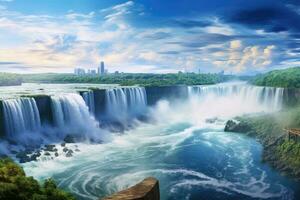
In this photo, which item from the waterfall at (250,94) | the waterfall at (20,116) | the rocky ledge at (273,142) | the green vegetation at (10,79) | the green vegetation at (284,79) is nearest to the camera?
the rocky ledge at (273,142)

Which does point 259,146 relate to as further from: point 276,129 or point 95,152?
point 95,152

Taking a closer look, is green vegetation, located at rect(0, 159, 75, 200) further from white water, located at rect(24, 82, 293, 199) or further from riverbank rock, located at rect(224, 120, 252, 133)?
riverbank rock, located at rect(224, 120, 252, 133)

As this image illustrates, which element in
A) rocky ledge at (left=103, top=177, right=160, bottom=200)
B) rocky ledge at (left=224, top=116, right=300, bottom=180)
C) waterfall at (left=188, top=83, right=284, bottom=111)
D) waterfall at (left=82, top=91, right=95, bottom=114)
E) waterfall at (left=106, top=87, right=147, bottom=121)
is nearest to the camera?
rocky ledge at (left=103, top=177, right=160, bottom=200)

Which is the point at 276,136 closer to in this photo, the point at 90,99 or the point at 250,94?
the point at 90,99

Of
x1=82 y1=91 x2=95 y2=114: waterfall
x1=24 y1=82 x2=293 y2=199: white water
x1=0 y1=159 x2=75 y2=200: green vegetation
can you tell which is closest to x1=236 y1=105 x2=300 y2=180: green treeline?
x1=24 y1=82 x2=293 y2=199: white water

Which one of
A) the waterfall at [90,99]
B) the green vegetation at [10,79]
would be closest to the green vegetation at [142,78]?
the green vegetation at [10,79]

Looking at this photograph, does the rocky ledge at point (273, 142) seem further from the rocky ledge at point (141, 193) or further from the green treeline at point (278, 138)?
the rocky ledge at point (141, 193)
